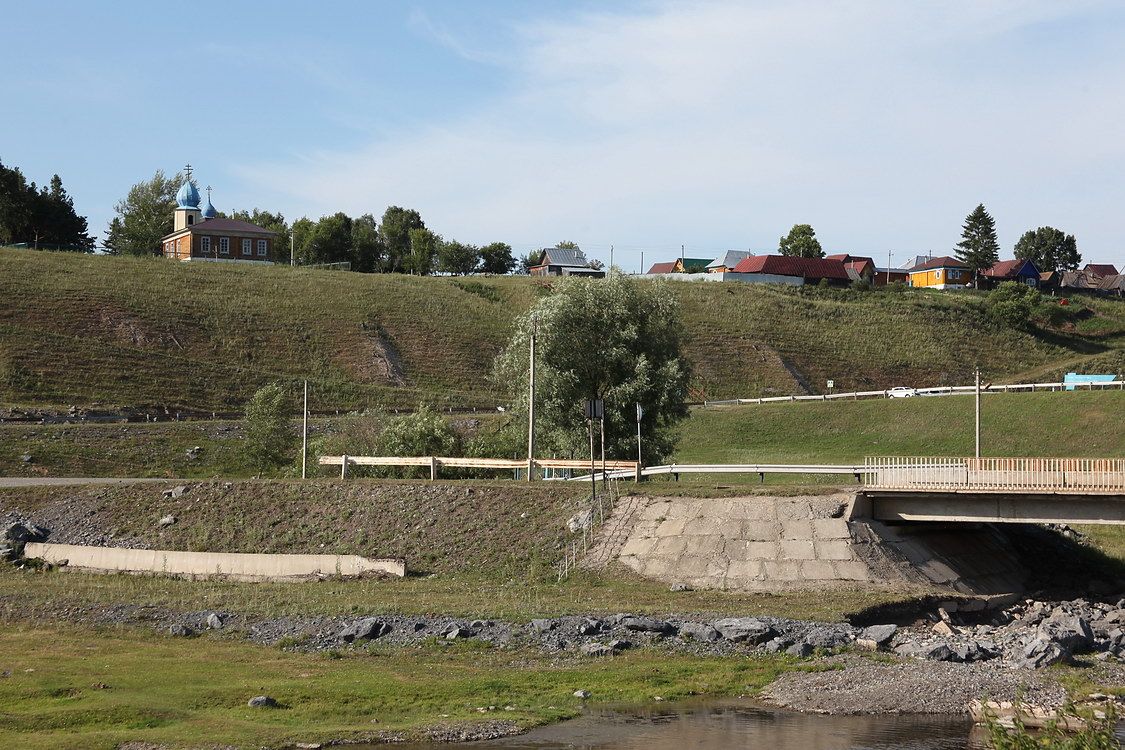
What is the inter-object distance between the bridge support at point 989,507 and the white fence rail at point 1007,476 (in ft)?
1.36

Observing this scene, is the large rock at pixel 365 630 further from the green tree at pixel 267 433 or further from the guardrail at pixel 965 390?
the guardrail at pixel 965 390

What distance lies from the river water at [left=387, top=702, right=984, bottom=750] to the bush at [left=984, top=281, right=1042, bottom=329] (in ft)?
397

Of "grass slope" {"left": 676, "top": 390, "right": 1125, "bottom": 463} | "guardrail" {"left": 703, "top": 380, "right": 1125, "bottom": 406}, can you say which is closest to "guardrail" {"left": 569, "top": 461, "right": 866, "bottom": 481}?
"grass slope" {"left": 676, "top": 390, "right": 1125, "bottom": 463}

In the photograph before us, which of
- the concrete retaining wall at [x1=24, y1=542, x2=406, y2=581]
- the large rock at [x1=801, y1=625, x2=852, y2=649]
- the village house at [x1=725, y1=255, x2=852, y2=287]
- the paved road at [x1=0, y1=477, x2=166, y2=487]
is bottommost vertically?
the concrete retaining wall at [x1=24, y1=542, x2=406, y2=581]

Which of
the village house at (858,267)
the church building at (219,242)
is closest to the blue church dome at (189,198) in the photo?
the church building at (219,242)

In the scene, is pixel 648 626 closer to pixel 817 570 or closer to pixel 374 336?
pixel 817 570

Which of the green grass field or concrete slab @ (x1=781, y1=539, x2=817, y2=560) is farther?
concrete slab @ (x1=781, y1=539, x2=817, y2=560)

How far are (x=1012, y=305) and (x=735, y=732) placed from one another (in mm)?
123623

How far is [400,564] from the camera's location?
41.6 meters

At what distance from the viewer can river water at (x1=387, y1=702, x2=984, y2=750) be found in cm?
2252

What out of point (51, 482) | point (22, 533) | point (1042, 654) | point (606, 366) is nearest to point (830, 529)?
point (1042, 654)

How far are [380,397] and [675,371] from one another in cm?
4211

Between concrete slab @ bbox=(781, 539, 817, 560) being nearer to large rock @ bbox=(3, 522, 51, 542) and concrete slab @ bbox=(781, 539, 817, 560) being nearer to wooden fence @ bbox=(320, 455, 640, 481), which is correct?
wooden fence @ bbox=(320, 455, 640, 481)

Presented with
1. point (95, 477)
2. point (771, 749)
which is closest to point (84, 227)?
point (95, 477)
